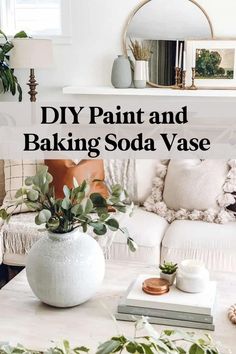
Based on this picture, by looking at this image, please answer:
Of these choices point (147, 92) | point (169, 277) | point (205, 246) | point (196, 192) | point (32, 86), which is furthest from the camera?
point (32, 86)

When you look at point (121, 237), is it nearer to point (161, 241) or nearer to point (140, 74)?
point (161, 241)

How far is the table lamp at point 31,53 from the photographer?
3.61m

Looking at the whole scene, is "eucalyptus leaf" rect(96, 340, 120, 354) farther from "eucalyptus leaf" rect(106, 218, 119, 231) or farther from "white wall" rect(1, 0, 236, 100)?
"white wall" rect(1, 0, 236, 100)

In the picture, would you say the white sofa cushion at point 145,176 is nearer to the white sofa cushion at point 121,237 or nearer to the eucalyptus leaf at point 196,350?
the white sofa cushion at point 121,237

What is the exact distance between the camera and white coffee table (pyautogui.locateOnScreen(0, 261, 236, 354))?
5.18 feet

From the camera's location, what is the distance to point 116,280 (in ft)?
6.48

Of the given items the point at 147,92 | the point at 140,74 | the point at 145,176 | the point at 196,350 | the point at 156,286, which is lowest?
the point at 156,286

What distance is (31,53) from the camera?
11.9ft

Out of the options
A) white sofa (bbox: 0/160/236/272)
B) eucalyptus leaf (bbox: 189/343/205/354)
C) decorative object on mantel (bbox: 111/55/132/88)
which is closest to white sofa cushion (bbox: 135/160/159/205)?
→ white sofa (bbox: 0/160/236/272)

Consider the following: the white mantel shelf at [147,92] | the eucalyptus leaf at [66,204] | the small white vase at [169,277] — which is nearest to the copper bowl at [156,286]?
the small white vase at [169,277]

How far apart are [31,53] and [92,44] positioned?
1.77ft

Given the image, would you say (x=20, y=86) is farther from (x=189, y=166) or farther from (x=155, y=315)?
(x=155, y=315)

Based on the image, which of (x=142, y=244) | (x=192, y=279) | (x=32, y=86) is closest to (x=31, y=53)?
(x=32, y=86)

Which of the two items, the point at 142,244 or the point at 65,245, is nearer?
the point at 65,245
